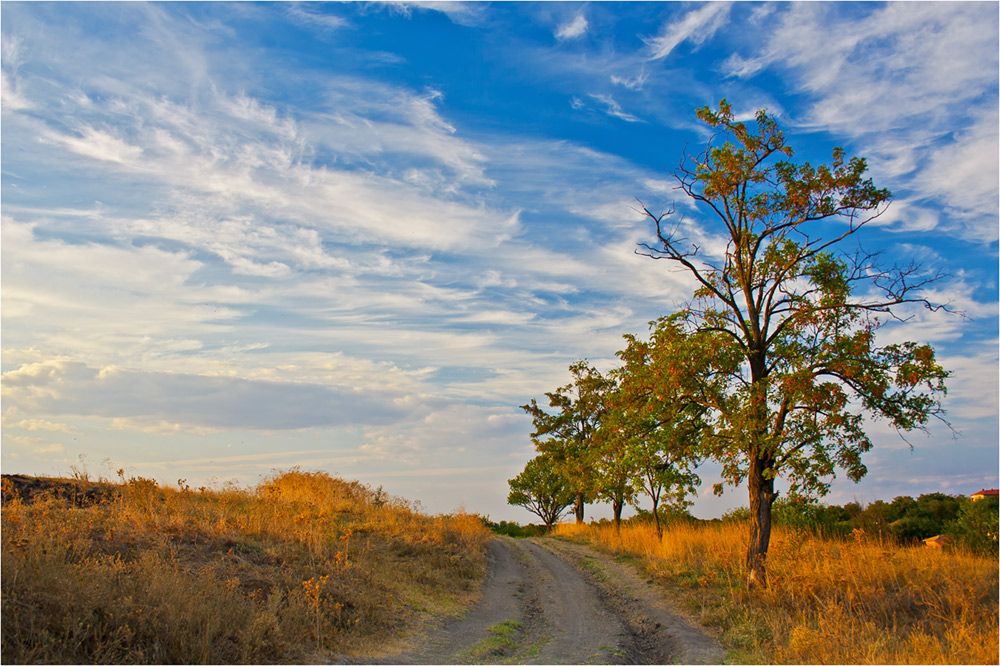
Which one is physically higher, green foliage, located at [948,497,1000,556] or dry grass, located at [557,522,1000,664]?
green foliage, located at [948,497,1000,556]

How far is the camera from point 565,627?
1276cm

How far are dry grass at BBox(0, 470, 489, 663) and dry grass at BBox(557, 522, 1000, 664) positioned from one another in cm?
654

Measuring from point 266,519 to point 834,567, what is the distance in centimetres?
1395

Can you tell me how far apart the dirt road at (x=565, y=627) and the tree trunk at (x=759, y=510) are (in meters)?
2.46

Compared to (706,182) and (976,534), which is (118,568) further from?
(976,534)

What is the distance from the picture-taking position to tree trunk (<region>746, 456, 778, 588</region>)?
13.9 metres

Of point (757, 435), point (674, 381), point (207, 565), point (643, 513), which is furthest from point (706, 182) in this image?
point (643, 513)

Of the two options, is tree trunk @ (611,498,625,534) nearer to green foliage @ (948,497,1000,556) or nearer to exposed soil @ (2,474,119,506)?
green foliage @ (948,497,1000,556)

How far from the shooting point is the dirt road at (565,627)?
10438mm

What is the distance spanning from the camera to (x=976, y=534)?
1755 cm

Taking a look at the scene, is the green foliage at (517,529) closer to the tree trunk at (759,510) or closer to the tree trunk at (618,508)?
the tree trunk at (618,508)

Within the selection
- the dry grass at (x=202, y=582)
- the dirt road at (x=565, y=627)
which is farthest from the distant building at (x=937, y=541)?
the dry grass at (x=202, y=582)

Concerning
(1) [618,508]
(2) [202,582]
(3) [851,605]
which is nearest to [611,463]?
(3) [851,605]

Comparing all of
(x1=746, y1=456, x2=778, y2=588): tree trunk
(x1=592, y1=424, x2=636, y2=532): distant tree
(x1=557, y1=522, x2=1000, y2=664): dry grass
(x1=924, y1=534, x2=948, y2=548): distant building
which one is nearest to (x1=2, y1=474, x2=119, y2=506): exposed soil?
(x1=592, y1=424, x2=636, y2=532): distant tree
